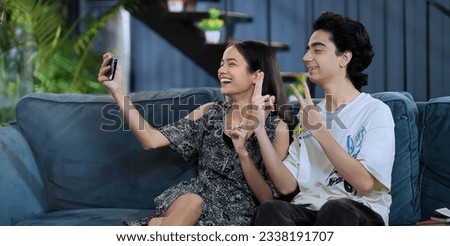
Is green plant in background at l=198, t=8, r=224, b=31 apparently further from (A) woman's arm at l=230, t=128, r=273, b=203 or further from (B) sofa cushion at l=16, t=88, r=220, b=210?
(A) woman's arm at l=230, t=128, r=273, b=203

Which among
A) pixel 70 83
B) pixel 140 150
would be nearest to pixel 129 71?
pixel 70 83

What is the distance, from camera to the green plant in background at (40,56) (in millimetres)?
4125

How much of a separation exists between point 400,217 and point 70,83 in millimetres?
2765

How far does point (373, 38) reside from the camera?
18.7 feet

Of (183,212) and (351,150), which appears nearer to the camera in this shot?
(351,150)

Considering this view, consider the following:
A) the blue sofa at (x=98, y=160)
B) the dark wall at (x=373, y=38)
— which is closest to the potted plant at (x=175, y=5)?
the dark wall at (x=373, y=38)

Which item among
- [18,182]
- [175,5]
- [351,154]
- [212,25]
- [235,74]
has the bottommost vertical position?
[18,182]

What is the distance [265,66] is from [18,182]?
3.21 feet

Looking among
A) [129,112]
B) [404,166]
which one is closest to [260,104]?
[129,112]

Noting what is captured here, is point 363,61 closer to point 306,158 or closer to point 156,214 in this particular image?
point 306,158

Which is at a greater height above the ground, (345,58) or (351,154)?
(345,58)

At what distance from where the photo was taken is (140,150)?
261 cm

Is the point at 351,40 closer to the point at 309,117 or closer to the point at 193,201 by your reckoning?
the point at 309,117

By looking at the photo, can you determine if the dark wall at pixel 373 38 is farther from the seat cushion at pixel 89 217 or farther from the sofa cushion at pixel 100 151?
the seat cushion at pixel 89 217
